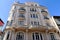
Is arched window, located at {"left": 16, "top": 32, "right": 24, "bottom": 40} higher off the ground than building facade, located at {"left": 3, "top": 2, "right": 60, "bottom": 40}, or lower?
lower

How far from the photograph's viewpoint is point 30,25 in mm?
22781

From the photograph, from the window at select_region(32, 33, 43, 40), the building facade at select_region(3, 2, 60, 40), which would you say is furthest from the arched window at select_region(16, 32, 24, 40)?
the window at select_region(32, 33, 43, 40)

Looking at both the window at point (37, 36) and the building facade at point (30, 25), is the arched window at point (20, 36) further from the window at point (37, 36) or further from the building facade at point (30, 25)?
the window at point (37, 36)

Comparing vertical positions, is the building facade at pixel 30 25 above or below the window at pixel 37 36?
above

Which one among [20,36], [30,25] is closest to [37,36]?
[30,25]

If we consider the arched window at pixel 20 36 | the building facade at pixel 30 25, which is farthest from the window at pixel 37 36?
the arched window at pixel 20 36

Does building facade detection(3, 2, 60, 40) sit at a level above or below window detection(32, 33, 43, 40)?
above

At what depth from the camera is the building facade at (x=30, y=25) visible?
70.3 ft

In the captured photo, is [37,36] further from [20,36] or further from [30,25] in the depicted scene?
[20,36]

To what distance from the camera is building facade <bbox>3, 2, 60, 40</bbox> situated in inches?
844

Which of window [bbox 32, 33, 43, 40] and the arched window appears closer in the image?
the arched window

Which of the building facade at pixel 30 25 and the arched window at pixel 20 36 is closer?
the arched window at pixel 20 36

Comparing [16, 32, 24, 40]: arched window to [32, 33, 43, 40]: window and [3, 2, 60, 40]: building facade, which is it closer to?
[3, 2, 60, 40]: building facade

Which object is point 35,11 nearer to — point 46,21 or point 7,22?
point 46,21
